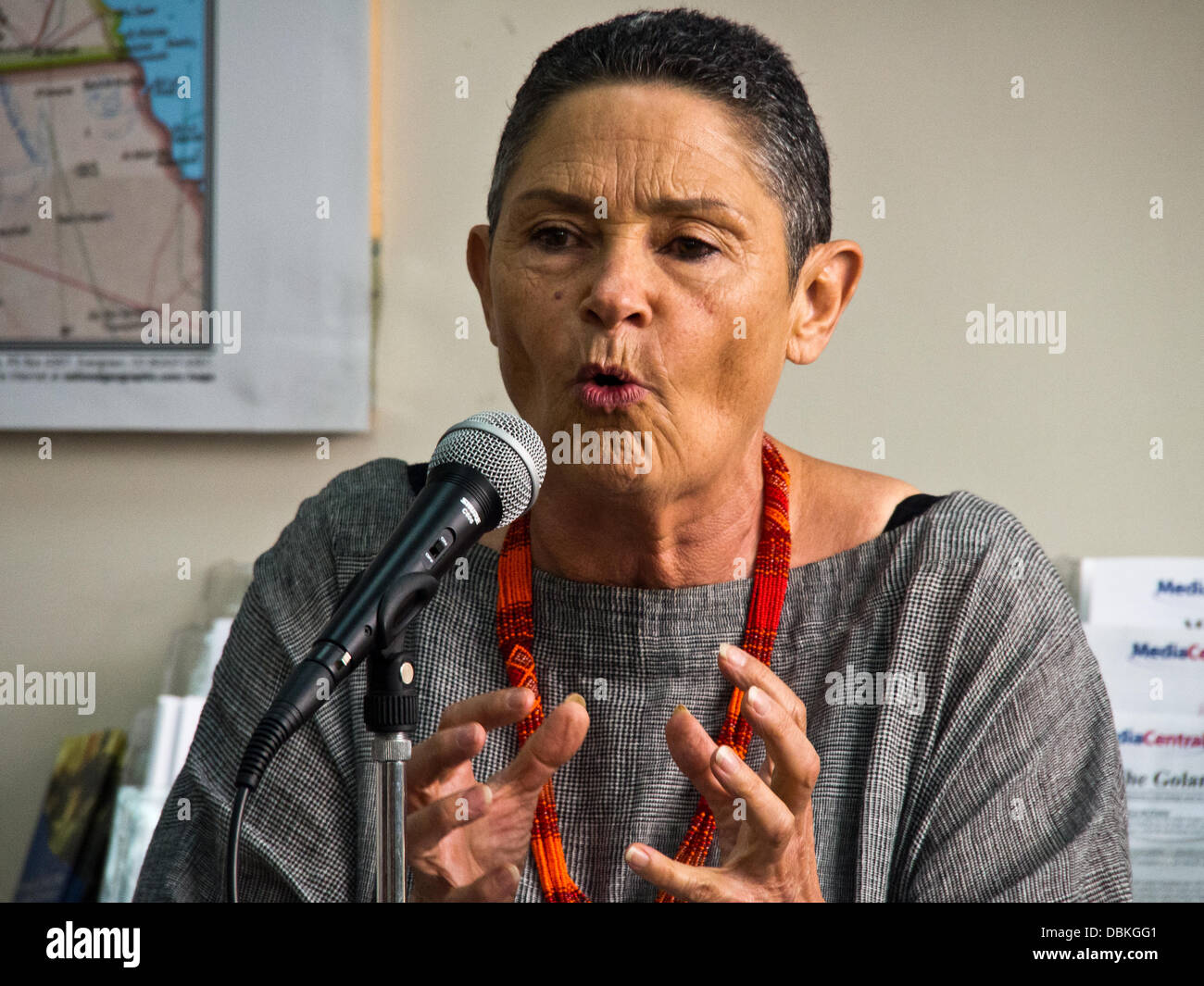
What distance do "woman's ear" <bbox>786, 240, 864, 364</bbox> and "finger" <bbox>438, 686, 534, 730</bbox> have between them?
0.57 meters

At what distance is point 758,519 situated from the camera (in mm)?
1318

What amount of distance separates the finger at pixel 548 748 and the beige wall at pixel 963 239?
4.45 ft

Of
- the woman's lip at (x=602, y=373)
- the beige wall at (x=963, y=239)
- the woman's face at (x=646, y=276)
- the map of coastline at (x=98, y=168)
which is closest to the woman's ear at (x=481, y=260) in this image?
the woman's face at (x=646, y=276)

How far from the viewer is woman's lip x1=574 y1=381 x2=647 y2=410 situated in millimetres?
1092

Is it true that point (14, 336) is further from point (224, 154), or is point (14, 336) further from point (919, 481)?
point (919, 481)

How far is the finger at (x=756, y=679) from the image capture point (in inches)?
35.1

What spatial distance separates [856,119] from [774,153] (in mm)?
1093

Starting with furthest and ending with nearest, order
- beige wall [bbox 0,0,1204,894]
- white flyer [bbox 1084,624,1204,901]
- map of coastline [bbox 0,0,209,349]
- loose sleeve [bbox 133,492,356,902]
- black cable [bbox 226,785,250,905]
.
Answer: map of coastline [bbox 0,0,209,349]
beige wall [bbox 0,0,1204,894]
white flyer [bbox 1084,624,1204,901]
loose sleeve [bbox 133,492,356,902]
black cable [bbox 226,785,250,905]

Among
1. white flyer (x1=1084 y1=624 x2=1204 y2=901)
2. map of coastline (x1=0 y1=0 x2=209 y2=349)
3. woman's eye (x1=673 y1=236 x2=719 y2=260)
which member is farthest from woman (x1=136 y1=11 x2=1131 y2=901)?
map of coastline (x1=0 y1=0 x2=209 y2=349)

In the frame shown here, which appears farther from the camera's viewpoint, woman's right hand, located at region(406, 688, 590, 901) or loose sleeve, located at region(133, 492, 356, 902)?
loose sleeve, located at region(133, 492, 356, 902)

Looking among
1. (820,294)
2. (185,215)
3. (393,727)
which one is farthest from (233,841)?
(185,215)

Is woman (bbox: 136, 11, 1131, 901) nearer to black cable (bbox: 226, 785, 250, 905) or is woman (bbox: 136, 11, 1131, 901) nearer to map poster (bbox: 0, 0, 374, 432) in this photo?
black cable (bbox: 226, 785, 250, 905)

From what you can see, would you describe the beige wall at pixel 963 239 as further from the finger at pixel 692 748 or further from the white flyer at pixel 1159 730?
the finger at pixel 692 748

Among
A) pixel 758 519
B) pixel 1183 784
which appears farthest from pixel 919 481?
pixel 758 519
